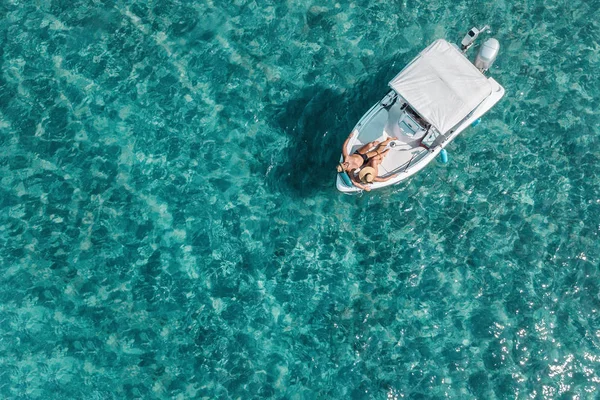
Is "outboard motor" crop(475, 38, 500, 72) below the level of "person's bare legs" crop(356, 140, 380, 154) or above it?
above

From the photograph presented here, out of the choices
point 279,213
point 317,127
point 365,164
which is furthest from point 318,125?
point 279,213

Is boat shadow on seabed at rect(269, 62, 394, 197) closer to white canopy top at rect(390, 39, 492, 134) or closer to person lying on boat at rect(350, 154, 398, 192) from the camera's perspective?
person lying on boat at rect(350, 154, 398, 192)

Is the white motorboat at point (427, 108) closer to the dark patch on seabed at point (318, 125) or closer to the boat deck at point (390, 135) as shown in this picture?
the boat deck at point (390, 135)

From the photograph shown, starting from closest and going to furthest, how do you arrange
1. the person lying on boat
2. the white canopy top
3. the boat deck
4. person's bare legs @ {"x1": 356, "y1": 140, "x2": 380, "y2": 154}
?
the white canopy top, the person lying on boat, person's bare legs @ {"x1": 356, "y1": 140, "x2": 380, "y2": 154}, the boat deck

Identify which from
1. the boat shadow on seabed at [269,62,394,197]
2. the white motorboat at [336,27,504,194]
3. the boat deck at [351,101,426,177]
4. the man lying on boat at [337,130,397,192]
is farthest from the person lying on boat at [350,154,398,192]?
the boat shadow on seabed at [269,62,394,197]

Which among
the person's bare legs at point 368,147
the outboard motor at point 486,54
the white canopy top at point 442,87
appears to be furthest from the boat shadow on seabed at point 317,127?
the outboard motor at point 486,54
